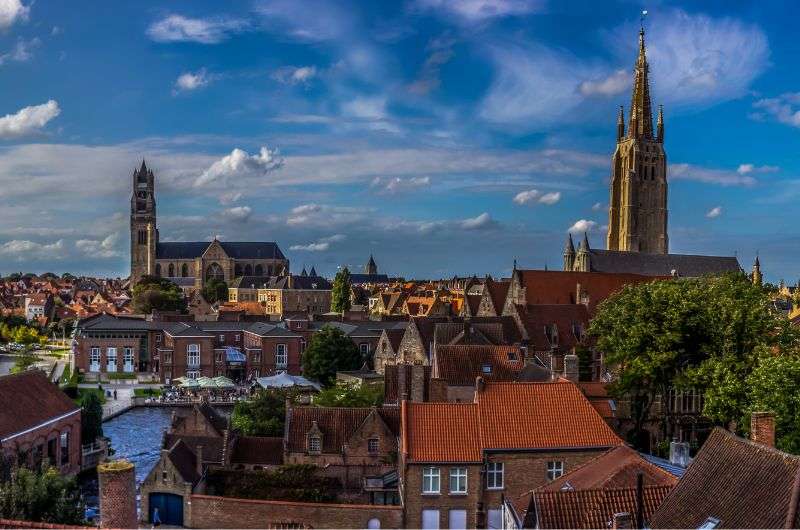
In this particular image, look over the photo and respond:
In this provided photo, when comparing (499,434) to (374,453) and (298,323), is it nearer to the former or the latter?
(374,453)

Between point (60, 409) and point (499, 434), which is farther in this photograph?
point (60, 409)

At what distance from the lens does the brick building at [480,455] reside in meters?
31.9

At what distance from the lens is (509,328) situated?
6969 centimetres

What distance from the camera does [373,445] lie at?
134ft

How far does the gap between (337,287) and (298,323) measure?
147ft

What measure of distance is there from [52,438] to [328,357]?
42301 millimetres

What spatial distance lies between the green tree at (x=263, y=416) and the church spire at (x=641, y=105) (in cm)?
10503

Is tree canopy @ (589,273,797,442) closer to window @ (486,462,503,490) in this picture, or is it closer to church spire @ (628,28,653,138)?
window @ (486,462,503,490)

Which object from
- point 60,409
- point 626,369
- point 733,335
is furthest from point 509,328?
point 60,409

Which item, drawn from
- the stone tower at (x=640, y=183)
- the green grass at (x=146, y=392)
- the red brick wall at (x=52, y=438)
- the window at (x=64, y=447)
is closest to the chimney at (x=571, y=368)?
the red brick wall at (x=52, y=438)

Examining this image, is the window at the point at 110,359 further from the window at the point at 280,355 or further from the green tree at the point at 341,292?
the green tree at the point at 341,292

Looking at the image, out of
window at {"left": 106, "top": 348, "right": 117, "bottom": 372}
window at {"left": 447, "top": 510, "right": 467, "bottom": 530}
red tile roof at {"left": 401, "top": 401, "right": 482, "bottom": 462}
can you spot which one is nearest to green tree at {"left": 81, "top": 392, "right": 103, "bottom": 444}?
red tile roof at {"left": 401, "top": 401, "right": 482, "bottom": 462}

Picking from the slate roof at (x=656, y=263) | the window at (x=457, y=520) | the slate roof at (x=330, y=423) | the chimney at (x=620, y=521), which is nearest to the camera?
the chimney at (x=620, y=521)

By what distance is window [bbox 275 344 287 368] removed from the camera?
100688mm
